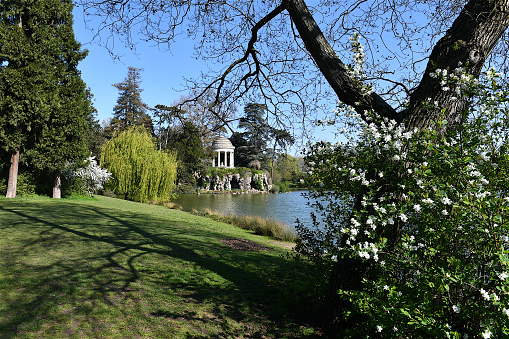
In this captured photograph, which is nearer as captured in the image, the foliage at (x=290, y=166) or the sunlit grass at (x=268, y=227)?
the foliage at (x=290, y=166)

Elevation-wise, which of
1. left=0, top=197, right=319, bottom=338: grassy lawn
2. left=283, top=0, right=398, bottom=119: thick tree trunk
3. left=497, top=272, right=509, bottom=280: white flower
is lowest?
left=0, top=197, right=319, bottom=338: grassy lawn

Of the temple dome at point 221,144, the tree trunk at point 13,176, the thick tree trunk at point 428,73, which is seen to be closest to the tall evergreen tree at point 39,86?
the tree trunk at point 13,176

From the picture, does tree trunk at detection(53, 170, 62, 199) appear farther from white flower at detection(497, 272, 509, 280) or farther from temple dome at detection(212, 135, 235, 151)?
temple dome at detection(212, 135, 235, 151)

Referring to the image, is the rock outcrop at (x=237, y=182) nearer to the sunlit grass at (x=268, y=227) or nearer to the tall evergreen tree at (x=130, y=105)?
the tall evergreen tree at (x=130, y=105)

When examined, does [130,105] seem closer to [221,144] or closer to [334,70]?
[221,144]

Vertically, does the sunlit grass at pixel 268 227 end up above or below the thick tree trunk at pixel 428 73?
below

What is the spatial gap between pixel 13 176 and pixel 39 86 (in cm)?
455

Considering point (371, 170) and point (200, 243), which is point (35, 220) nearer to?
point (200, 243)

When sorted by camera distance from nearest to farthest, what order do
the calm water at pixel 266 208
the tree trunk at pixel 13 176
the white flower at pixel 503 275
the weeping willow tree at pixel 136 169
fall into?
1. the white flower at pixel 503 275
2. the tree trunk at pixel 13 176
3. the calm water at pixel 266 208
4. the weeping willow tree at pixel 136 169

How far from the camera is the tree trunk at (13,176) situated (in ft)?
50.1

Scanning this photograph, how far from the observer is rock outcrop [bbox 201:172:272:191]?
1909 inches

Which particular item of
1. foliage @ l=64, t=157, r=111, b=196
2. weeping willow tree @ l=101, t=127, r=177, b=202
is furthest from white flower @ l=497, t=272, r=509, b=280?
weeping willow tree @ l=101, t=127, r=177, b=202

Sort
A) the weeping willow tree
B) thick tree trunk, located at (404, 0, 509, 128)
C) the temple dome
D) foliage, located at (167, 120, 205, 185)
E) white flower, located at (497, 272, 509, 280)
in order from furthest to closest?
the temple dome
foliage, located at (167, 120, 205, 185)
the weeping willow tree
thick tree trunk, located at (404, 0, 509, 128)
white flower, located at (497, 272, 509, 280)

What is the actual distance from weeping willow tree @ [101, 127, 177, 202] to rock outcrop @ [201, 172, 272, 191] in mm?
22217
